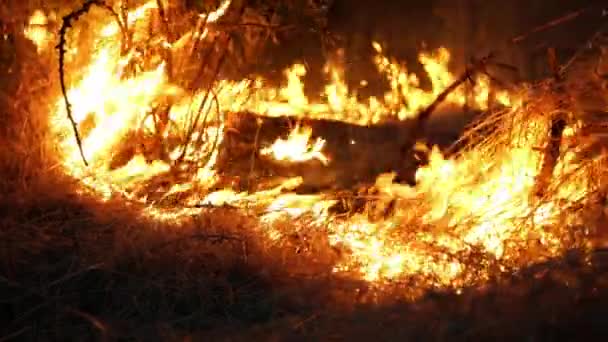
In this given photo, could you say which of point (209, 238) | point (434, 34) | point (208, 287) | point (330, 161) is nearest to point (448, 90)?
point (434, 34)

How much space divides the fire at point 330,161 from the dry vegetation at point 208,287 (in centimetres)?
25

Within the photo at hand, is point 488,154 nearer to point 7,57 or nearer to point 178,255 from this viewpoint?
point 178,255

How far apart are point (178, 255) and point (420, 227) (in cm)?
174

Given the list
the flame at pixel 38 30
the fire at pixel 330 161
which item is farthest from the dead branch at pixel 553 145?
the flame at pixel 38 30

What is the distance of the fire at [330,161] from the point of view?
6.16m

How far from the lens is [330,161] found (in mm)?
8227

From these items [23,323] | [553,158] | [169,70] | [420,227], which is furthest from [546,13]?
[23,323]

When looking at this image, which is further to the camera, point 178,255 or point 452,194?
point 452,194

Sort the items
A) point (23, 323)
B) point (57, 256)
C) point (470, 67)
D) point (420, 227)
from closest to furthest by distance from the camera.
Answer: point (23, 323)
point (57, 256)
point (420, 227)
point (470, 67)

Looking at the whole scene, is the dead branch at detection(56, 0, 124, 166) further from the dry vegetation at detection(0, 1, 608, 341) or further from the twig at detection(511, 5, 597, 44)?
the twig at detection(511, 5, 597, 44)

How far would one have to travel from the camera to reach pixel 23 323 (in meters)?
5.23

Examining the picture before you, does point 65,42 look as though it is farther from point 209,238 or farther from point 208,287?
point 208,287

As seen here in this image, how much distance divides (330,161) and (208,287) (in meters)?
2.77

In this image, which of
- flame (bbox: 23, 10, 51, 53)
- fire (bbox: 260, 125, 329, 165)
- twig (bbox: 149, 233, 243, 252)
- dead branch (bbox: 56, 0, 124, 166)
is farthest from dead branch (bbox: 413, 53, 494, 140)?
flame (bbox: 23, 10, 51, 53)
